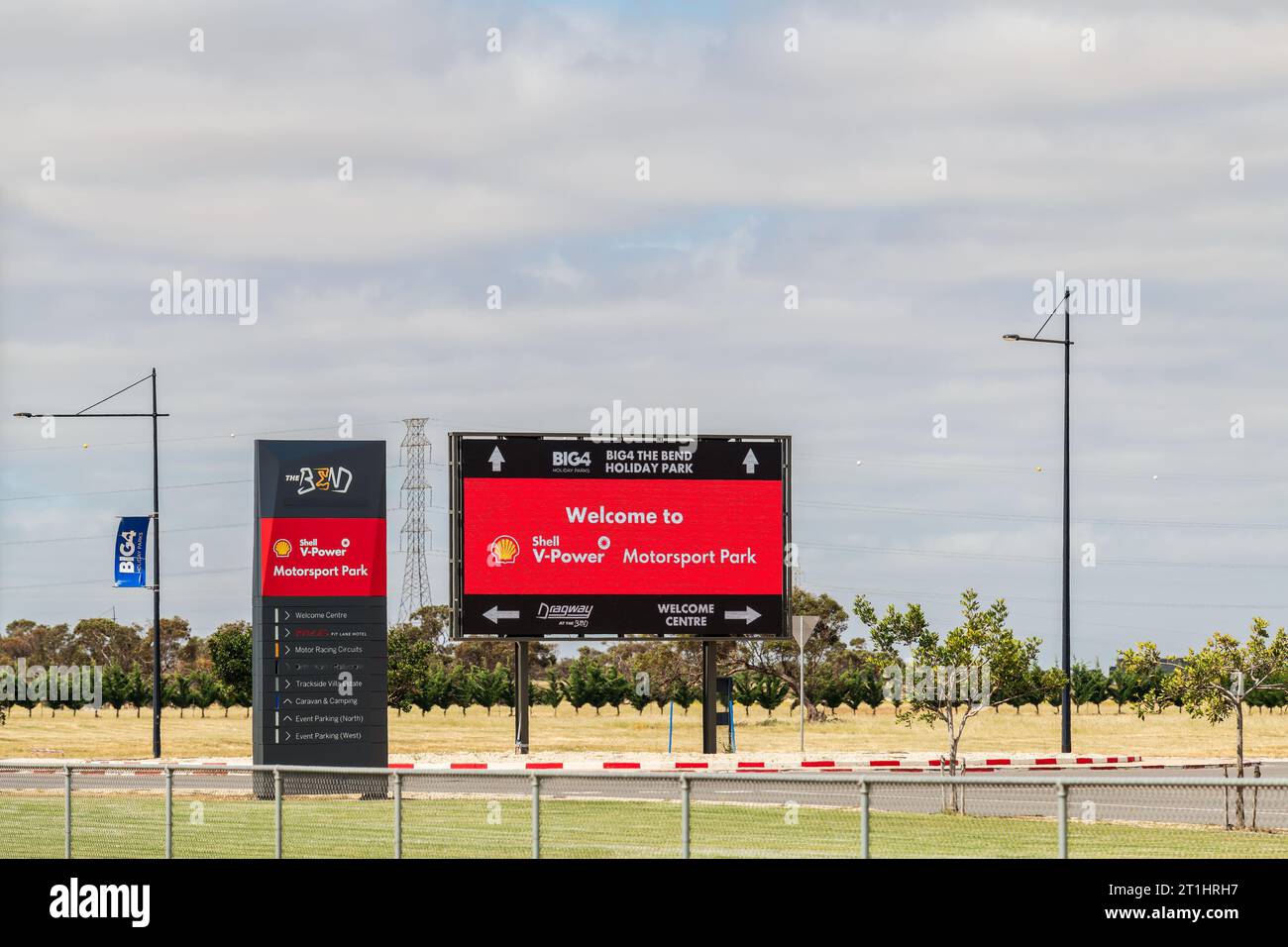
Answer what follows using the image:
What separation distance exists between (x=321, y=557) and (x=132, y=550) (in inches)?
700

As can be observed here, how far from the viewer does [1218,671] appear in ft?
92.1

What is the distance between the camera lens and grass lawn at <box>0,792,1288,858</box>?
17.0m

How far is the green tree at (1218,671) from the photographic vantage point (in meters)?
28.0

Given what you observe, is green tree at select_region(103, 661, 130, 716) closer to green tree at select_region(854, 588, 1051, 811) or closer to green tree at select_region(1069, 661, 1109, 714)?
green tree at select_region(1069, 661, 1109, 714)

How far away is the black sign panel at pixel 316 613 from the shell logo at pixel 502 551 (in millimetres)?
9530

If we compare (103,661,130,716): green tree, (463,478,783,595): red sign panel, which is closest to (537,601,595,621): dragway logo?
(463,478,783,595): red sign panel

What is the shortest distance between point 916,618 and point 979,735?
33.5 m

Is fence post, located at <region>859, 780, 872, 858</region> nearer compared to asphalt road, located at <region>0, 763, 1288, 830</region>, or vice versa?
fence post, located at <region>859, 780, 872, 858</region>

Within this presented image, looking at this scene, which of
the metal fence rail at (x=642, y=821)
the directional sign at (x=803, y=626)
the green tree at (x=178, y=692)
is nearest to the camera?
the metal fence rail at (x=642, y=821)

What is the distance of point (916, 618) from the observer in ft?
109

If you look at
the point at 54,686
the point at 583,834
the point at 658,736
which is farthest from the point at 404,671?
the point at 583,834
